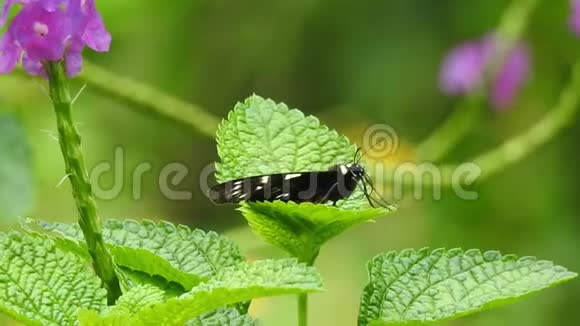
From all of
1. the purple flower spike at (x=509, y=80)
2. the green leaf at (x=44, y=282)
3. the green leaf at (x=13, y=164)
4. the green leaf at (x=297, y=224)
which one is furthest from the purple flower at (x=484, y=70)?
the green leaf at (x=44, y=282)

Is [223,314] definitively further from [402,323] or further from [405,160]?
[405,160]

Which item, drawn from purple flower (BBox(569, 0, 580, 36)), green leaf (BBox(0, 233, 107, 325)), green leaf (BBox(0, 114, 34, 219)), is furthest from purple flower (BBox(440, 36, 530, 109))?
green leaf (BBox(0, 233, 107, 325))

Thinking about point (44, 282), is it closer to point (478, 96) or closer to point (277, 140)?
point (277, 140)

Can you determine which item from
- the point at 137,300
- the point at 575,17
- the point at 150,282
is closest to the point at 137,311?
the point at 137,300

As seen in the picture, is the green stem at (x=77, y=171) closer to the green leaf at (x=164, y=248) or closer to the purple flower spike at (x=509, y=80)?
the green leaf at (x=164, y=248)

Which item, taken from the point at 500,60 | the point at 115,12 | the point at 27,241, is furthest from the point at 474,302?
the point at 500,60

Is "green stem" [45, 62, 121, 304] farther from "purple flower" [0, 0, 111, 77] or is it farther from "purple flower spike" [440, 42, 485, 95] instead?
"purple flower spike" [440, 42, 485, 95]

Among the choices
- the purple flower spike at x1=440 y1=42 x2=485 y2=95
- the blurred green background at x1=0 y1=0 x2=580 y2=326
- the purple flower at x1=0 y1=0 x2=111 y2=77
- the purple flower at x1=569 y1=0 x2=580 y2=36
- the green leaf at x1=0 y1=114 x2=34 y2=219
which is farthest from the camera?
the blurred green background at x1=0 y1=0 x2=580 y2=326
